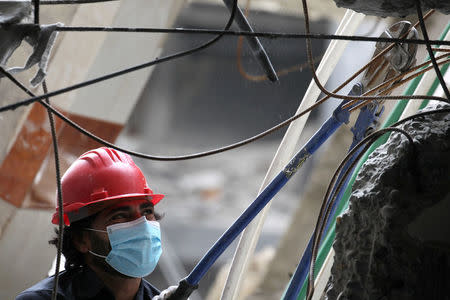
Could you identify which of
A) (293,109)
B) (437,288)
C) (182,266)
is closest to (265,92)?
(293,109)

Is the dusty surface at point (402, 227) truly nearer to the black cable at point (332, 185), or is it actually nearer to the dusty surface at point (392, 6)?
the black cable at point (332, 185)

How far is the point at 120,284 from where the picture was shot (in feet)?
7.05

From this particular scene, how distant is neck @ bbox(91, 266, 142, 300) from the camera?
2133mm

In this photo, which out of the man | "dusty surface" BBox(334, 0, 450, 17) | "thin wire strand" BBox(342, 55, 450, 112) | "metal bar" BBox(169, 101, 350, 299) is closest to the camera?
"dusty surface" BBox(334, 0, 450, 17)

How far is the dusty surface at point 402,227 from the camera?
1.44 m

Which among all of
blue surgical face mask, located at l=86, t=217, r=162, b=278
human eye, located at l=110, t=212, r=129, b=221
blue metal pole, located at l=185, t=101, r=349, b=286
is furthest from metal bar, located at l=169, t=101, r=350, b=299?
human eye, located at l=110, t=212, r=129, b=221

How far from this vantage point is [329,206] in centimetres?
166

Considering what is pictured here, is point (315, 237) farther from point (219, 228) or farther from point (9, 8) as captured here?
point (219, 228)

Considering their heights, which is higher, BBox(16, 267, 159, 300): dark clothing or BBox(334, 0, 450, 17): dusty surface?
BBox(334, 0, 450, 17): dusty surface

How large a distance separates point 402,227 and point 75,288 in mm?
1112

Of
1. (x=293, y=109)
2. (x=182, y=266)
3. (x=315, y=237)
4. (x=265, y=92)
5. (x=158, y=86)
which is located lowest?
(x=182, y=266)

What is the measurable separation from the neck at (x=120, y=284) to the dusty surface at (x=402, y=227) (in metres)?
0.85

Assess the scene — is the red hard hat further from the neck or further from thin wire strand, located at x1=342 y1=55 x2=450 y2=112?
thin wire strand, located at x1=342 y1=55 x2=450 y2=112

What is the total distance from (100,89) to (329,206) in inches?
79.1
